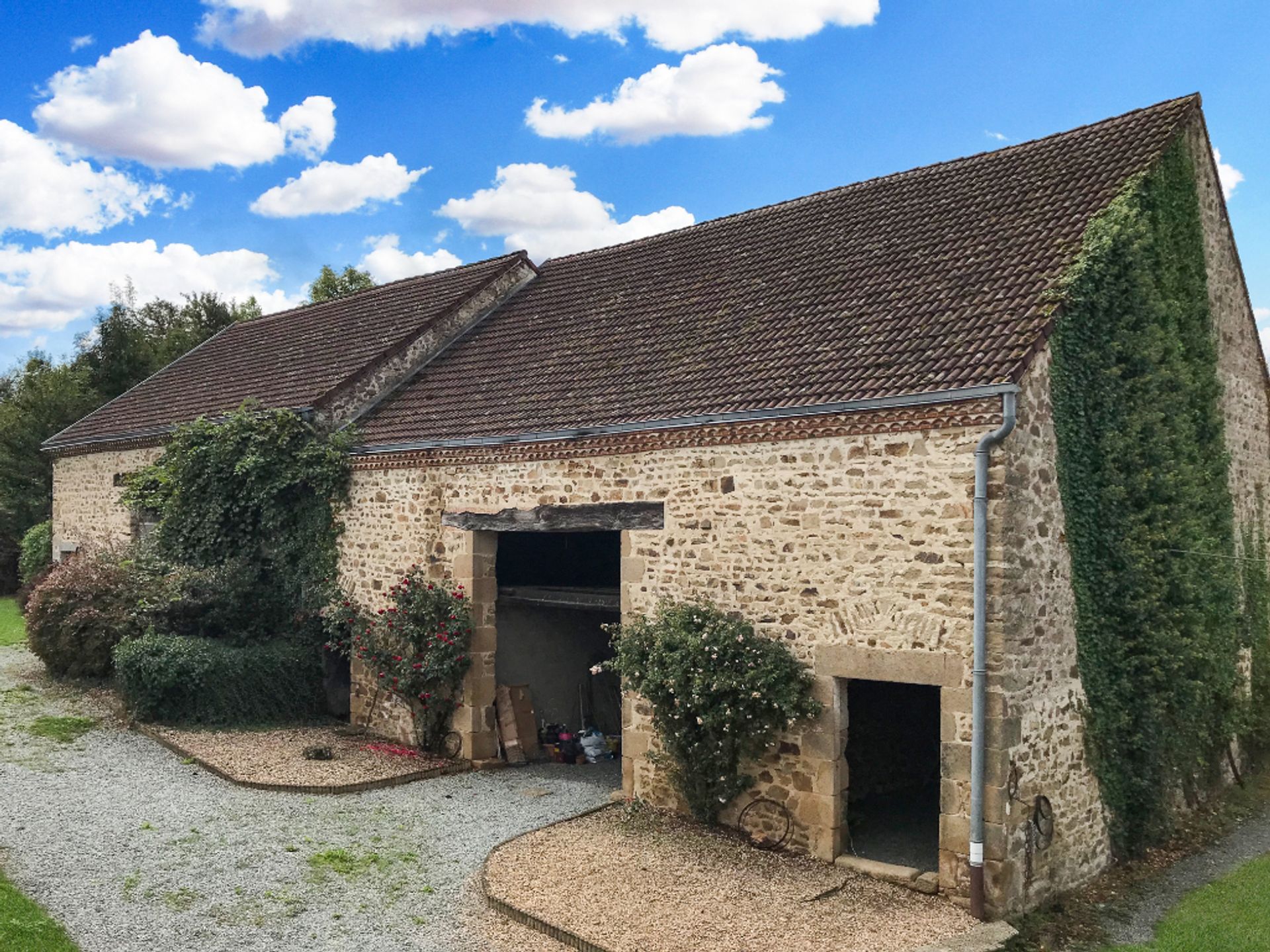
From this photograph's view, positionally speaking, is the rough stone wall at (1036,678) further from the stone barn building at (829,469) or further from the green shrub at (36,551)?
the green shrub at (36,551)

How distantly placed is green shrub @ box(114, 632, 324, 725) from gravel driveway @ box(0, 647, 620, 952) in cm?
61

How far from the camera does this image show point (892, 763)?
36.8 feet

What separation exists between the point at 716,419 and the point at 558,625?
5.39m

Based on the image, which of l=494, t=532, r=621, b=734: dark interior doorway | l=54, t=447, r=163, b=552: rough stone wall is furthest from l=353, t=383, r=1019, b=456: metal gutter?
l=54, t=447, r=163, b=552: rough stone wall

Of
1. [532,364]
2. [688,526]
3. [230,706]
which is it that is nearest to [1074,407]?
[688,526]

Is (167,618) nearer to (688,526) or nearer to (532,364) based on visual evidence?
(532,364)

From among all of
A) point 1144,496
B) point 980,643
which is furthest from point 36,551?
point 1144,496

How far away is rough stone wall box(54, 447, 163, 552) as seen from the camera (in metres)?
18.0

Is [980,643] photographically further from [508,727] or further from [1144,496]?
[508,727]

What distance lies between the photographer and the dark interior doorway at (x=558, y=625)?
12922mm

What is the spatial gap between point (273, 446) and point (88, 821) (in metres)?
5.91

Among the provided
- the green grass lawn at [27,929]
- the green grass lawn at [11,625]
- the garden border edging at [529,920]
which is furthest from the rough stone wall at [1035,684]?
the green grass lawn at [11,625]

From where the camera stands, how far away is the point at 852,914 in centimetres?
755

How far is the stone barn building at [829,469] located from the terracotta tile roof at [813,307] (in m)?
0.04
